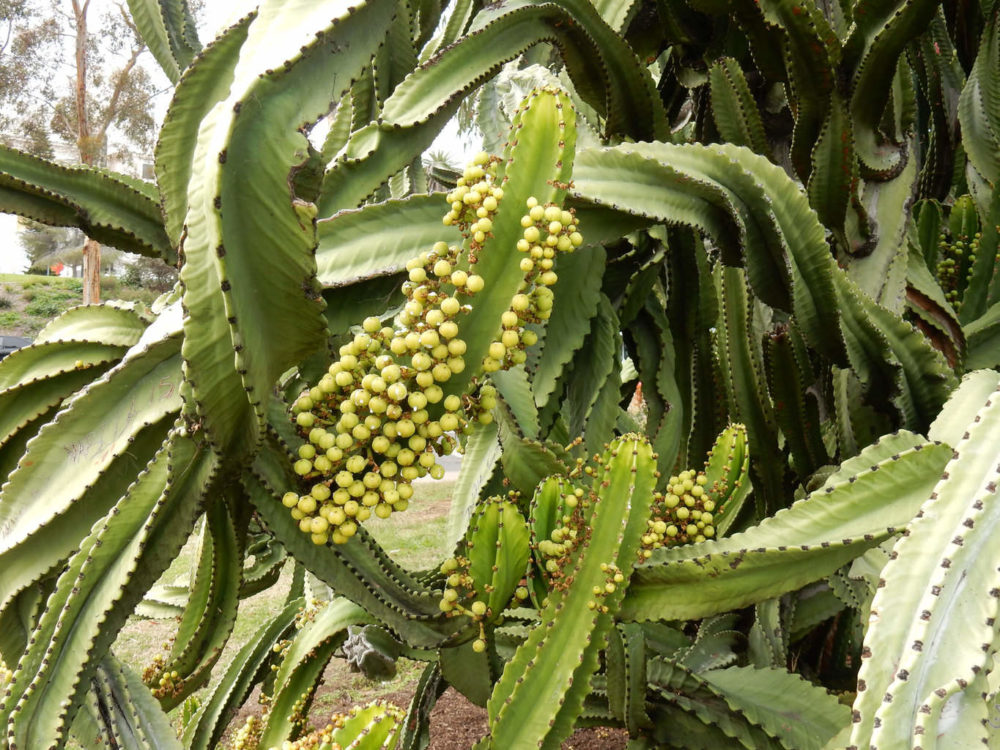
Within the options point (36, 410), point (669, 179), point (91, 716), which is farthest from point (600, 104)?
point (91, 716)

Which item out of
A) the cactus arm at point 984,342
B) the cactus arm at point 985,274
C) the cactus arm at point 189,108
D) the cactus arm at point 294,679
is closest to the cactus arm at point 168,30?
the cactus arm at point 189,108

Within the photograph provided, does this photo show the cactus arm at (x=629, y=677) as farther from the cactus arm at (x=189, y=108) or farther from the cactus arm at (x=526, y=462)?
the cactus arm at (x=189, y=108)

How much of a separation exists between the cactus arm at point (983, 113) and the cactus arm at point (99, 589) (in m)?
2.11

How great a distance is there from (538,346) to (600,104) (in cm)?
55

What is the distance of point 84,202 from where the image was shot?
4.39 feet

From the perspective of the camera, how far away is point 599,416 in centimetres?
157

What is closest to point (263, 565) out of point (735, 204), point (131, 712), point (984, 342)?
point (131, 712)

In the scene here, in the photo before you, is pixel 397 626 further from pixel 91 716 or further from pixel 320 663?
pixel 320 663

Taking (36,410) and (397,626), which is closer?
(397,626)

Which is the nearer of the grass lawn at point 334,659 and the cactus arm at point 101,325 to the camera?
the cactus arm at point 101,325

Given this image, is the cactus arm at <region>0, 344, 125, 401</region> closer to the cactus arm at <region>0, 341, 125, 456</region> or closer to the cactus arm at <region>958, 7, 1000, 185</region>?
the cactus arm at <region>0, 341, 125, 456</region>

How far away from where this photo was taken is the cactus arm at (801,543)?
38.0 inches

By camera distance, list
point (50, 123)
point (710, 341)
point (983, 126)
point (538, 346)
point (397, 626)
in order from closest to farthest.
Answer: point (397, 626)
point (538, 346)
point (710, 341)
point (983, 126)
point (50, 123)

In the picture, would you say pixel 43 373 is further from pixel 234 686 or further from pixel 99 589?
pixel 234 686
